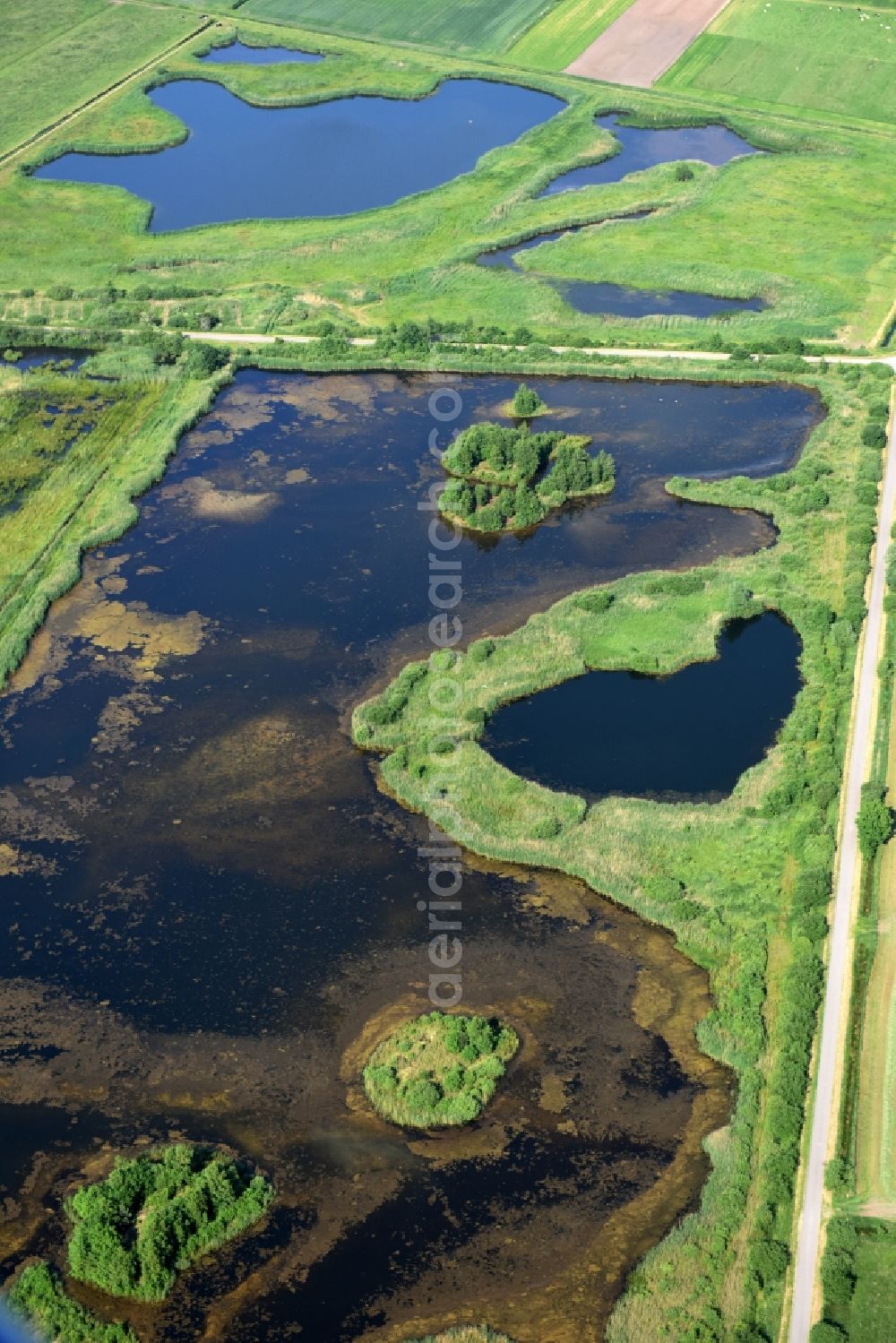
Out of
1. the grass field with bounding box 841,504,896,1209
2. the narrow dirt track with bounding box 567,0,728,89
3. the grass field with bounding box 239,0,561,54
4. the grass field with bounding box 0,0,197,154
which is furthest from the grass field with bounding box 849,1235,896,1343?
the grass field with bounding box 239,0,561,54

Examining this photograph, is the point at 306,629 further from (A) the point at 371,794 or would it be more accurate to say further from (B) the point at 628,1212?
(B) the point at 628,1212

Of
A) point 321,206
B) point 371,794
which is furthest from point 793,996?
point 321,206

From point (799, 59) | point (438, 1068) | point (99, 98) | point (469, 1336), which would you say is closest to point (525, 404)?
point (438, 1068)

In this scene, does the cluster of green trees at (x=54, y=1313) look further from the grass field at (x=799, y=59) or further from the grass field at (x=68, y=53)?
the grass field at (x=799, y=59)

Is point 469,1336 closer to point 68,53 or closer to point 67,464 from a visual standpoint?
point 67,464

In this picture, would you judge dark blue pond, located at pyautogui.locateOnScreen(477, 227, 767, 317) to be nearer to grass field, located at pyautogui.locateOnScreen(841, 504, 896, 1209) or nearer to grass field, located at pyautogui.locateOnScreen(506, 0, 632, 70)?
grass field, located at pyautogui.locateOnScreen(506, 0, 632, 70)

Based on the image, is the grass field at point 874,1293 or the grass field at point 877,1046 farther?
the grass field at point 877,1046

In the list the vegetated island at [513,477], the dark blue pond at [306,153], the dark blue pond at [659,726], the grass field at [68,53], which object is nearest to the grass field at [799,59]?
the dark blue pond at [306,153]
